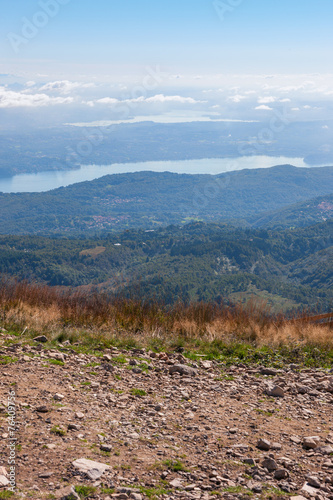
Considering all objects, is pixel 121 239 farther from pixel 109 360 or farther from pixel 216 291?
pixel 109 360

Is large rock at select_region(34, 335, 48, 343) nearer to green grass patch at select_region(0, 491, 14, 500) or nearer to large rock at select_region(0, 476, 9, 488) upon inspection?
large rock at select_region(0, 476, 9, 488)

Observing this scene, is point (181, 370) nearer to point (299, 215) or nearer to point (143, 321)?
point (143, 321)

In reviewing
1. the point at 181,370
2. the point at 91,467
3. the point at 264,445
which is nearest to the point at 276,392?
the point at 181,370

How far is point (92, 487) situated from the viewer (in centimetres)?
269

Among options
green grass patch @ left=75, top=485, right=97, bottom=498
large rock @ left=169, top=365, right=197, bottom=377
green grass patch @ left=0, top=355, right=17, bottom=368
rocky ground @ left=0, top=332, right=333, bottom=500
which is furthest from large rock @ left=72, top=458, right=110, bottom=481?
large rock @ left=169, top=365, right=197, bottom=377

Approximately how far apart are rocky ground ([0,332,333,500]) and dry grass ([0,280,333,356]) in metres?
0.95

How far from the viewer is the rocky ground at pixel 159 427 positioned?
2848 mm

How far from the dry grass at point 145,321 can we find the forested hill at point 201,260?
57.5 m

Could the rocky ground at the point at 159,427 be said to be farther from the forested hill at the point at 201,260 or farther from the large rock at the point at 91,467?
the forested hill at the point at 201,260

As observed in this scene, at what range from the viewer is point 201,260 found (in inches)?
3797

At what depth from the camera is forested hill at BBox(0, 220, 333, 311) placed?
76.4 m

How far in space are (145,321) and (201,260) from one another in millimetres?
89824

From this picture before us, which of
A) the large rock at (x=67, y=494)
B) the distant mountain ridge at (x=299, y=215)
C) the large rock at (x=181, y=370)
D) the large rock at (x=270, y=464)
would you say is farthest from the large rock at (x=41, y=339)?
the distant mountain ridge at (x=299, y=215)

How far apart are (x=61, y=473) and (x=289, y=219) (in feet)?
564
